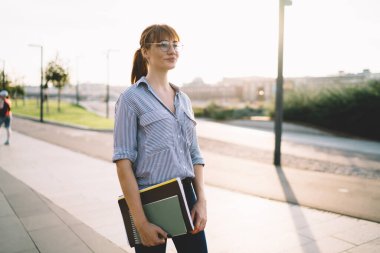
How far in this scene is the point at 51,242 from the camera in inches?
156

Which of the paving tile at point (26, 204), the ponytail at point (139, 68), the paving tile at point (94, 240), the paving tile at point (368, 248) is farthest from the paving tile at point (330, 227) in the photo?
the paving tile at point (26, 204)

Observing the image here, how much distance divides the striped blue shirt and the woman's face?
0.48 feet

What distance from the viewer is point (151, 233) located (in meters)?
1.72

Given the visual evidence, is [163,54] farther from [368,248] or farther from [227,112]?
[227,112]

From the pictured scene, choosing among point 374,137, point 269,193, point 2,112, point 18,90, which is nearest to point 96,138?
point 2,112

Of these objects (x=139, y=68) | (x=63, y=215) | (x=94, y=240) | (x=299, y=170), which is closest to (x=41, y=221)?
(x=63, y=215)

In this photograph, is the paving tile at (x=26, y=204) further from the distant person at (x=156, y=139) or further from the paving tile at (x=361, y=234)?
the paving tile at (x=361, y=234)

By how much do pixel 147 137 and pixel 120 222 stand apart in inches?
128

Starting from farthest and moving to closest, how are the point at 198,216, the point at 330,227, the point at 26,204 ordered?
1. the point at 26,204
2. the point at 330,227
3. the point at 198,216

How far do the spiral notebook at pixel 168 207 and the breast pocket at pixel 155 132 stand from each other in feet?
0.64

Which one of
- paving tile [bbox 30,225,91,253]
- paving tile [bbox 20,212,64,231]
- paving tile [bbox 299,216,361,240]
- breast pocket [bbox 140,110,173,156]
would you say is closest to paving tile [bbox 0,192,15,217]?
paving tile [bbox 20,212,64,231]

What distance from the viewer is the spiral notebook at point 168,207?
1.69 m

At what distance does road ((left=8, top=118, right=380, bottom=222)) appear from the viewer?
5.88m

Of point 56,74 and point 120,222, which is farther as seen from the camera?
point 56,74
